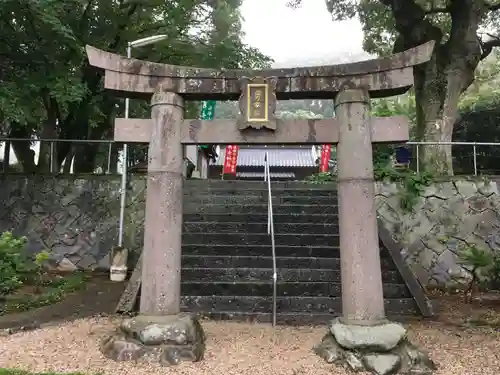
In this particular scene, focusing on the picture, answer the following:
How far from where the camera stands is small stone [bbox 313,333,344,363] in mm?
4918

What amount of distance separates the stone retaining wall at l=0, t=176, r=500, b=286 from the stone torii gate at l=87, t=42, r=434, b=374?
5155mm

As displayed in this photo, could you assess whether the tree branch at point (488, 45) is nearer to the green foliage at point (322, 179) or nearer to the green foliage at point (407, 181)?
the green foliage at point (407, 181)

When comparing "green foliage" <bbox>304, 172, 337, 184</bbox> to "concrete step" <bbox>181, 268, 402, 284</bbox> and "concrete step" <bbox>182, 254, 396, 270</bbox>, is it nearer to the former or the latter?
"concrete step" <bbox>182, 254, 396, 270</bbox>

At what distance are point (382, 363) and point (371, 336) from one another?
290 millimetres

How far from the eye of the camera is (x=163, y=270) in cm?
536

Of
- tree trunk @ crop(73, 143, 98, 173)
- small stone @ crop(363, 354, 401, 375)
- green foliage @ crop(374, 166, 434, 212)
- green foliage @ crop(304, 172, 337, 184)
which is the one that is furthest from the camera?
tree trunk @ crop(73, 143, 98, 173)

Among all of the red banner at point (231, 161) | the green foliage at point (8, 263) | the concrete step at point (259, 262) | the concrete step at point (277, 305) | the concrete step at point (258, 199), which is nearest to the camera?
the concrete step at point (277, 305)

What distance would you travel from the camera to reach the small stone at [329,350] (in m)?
4.92

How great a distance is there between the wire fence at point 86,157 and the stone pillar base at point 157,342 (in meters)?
6.43

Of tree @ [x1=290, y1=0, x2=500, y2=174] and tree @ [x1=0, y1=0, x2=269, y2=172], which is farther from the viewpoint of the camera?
tree @ [x1=290, y1=0, x2=500, y2=174]

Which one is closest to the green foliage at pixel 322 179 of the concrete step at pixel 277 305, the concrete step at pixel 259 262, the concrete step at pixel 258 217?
the concrete step at pixel 258 217

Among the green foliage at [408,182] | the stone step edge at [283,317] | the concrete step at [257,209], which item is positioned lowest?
the stone step edge at [283,317]

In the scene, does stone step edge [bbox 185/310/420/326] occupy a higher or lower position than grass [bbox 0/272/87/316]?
lower

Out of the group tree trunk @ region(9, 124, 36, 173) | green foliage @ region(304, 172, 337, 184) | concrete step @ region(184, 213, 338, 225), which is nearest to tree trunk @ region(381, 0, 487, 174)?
green foliage @ region(304, 172, 337, 184)
